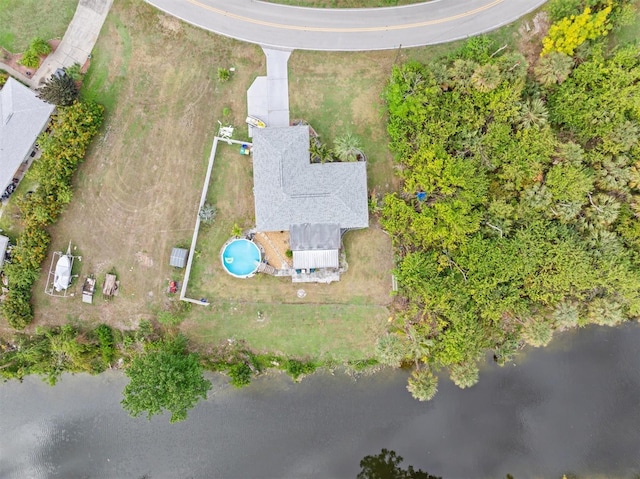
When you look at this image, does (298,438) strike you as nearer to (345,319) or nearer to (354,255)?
(345,319)

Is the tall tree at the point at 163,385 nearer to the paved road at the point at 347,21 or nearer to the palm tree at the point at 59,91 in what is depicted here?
the palm tree at the point at 59,91

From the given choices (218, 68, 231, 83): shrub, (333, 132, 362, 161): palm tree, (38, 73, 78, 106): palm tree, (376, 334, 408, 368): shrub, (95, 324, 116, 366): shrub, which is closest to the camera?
(376, 334, 408, 368): shrub

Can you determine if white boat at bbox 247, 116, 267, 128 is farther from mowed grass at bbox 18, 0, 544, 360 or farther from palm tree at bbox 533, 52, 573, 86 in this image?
palm tree at bbox 533, 52, 573, 86

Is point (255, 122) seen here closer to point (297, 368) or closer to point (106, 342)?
point (297, 368)

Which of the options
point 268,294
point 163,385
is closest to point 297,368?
point 268,294

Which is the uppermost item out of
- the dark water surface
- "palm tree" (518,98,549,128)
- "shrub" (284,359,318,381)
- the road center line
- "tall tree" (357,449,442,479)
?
the road center line

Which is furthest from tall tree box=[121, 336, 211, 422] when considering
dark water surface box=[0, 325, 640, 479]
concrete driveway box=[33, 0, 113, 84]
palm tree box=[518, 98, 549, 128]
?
palm tree box=[518, 98, 549, 128]

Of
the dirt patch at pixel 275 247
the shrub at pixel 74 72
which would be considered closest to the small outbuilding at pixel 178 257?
the dirt patch at pixel 275 247
